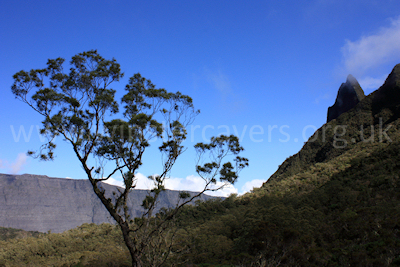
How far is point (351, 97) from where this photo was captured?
7788cm

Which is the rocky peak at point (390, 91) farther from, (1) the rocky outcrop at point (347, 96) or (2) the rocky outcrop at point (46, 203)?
(2) the rocky outcrop at point (46, 203)

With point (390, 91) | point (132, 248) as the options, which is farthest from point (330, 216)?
point (390, 91)

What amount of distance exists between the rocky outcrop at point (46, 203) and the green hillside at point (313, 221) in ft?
327

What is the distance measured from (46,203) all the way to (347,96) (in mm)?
171767

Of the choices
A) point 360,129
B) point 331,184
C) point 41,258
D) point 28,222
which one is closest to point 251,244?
point 331,184

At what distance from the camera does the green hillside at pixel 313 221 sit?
20953mm

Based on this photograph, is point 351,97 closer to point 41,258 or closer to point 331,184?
point 331,184

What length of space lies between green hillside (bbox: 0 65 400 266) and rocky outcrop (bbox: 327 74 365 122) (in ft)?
39.3

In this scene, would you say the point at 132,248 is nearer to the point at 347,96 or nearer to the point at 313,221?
the point at 313,221

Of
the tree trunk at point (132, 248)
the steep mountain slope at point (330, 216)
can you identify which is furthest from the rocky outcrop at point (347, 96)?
the tree trunk at point (132, 248)

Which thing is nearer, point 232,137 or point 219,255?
point 232,137

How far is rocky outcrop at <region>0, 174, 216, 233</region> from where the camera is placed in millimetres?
150875

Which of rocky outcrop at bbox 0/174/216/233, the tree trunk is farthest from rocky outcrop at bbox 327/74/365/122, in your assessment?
rocky outcrop at bbox 0/174/216/233

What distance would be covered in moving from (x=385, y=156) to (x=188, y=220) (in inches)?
1301
